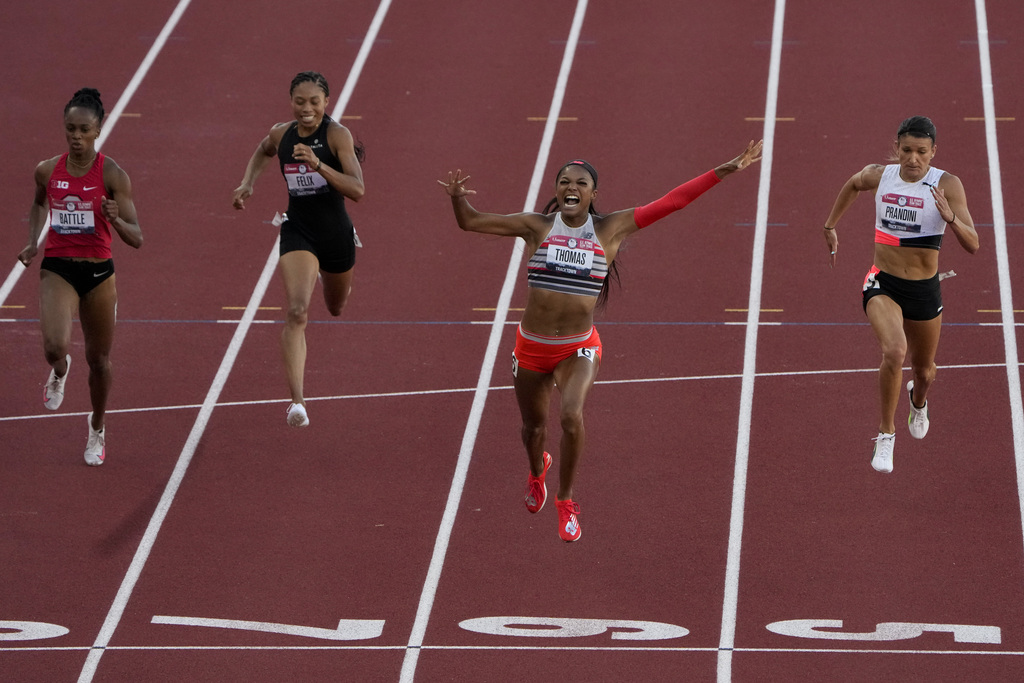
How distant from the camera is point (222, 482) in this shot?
9.76 metres

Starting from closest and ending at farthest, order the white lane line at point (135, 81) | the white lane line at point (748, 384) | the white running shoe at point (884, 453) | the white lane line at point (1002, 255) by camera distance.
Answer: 1. the white lane line at point (748, 384)
2. the white running shoe at point (884, 453)
3. the white lane line at point (1002, 255)
4. the white lane line at point (135, 81)

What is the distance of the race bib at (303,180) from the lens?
865 centimetres

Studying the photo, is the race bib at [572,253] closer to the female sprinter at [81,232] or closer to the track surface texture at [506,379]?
the track surface texture at [506,379]

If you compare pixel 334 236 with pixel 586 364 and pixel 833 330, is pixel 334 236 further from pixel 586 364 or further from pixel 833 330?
pixel 833 330

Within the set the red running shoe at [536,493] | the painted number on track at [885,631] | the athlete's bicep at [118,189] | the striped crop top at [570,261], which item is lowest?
the painted number on track at [885,631]

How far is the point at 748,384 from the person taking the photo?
35.1ft

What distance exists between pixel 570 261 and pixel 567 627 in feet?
6.64

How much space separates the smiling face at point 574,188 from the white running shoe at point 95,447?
3.79 meters

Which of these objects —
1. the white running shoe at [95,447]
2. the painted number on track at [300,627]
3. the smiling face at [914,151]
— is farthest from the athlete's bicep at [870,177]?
the white running shoe at [95,447]

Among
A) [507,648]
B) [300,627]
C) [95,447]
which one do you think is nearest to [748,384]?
[507,648]

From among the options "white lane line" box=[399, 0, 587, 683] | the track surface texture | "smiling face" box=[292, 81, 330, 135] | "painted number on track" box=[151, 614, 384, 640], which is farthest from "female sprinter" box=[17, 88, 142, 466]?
"white lane line" box=[399, 0, 587, 683]

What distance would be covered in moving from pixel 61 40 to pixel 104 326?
8041 millimetres

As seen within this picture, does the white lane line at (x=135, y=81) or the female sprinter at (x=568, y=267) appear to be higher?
the white lane line at (x=135, y=81)

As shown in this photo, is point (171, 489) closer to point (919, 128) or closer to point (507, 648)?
point (507, 648)
